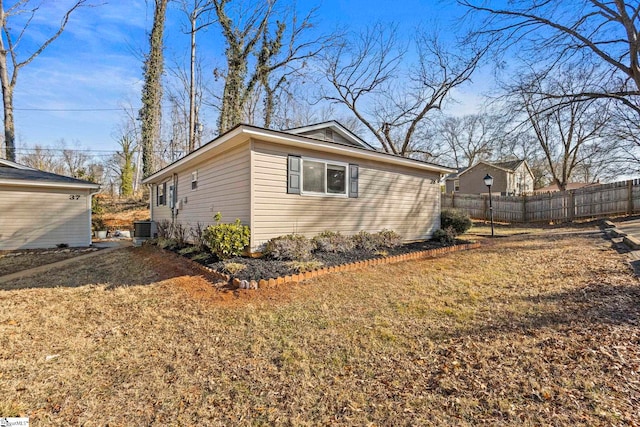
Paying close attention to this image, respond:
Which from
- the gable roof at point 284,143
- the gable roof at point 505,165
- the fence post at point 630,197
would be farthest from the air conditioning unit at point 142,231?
the gable roof at point 505,165

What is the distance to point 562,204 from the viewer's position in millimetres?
14898

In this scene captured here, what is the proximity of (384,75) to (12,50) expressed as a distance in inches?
792

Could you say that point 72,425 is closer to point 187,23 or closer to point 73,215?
point 73,215

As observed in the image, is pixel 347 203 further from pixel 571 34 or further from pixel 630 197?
pixel 630 197

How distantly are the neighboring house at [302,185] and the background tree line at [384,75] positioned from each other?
468 cm

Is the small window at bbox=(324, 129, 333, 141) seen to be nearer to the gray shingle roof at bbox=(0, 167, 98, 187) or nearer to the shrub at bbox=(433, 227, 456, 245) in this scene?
the shrub at bbox=(433, 227, 456, 245)

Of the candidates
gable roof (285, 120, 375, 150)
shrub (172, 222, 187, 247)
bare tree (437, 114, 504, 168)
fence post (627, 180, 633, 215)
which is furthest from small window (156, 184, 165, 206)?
bare tree (437, 114, 504, 168)

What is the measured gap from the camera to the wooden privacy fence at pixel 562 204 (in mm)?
12805

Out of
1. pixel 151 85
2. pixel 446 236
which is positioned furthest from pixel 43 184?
pixel 446 236

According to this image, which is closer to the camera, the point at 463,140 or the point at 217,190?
the point at 217,190

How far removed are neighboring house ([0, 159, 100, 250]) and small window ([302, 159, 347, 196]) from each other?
8780mm

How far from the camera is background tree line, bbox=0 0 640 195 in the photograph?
978 centimetres

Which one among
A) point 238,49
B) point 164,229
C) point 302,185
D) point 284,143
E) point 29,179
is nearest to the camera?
point 284,143

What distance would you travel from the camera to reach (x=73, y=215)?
1065cm
